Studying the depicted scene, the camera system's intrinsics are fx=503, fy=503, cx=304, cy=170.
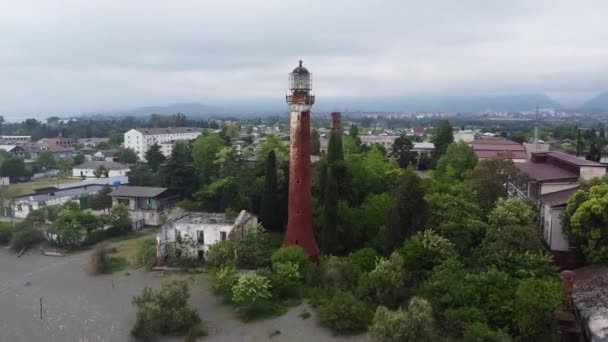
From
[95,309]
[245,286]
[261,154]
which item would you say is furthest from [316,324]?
[261,154]

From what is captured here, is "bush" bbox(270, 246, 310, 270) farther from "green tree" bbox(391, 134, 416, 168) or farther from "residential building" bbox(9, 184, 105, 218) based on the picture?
"green tree" bbox(391, 134, 416, 168)

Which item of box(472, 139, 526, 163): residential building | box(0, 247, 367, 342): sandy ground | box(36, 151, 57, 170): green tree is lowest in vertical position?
box(0, 247, 367, 342): sandy ground

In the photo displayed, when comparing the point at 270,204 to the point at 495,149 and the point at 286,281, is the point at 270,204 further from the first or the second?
the point at 495,149

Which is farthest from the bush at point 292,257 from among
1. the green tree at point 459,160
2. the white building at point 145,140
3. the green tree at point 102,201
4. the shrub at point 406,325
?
the white building at point 145,140

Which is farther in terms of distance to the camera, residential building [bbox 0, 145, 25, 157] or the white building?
the white building

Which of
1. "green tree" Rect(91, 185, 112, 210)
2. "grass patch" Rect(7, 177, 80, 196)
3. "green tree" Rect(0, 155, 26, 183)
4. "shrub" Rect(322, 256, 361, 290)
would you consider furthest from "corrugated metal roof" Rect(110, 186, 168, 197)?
"green tree" Rect(0, 155, 26, 183)

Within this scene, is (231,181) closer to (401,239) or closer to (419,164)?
(401,239)

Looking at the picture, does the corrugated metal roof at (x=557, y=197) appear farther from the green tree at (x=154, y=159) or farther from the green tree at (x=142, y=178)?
the green tree at (x=154, y=159)

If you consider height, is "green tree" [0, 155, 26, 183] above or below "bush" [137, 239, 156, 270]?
above
